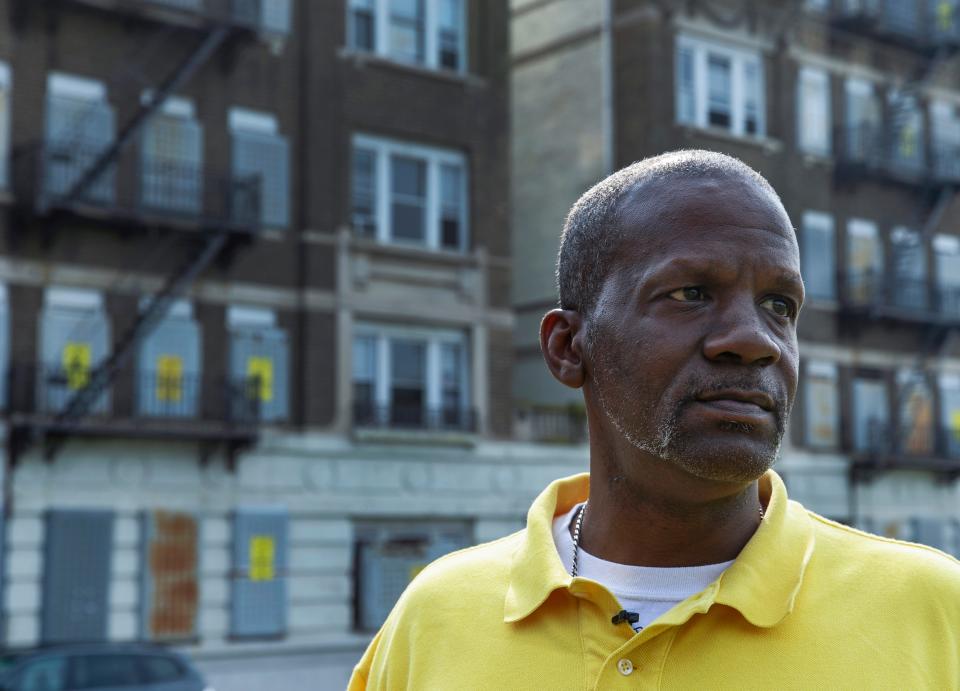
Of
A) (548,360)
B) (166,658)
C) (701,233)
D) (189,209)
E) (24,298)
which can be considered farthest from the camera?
(189,209)

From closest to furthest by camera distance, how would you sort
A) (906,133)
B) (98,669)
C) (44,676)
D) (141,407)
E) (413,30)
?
(44,676)
(98,669)
(141,407)
(413,30)
(906,133)

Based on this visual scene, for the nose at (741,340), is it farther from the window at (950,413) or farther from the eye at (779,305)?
the window at (950,413)

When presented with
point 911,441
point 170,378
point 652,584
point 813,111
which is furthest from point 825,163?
point 652,584

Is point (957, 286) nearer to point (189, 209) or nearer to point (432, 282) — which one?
point (432, 282)

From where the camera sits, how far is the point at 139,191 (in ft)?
74.8

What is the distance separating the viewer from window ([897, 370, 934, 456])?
3328 cm

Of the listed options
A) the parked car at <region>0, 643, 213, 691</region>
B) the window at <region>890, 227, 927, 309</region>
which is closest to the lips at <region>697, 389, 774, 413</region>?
the parked car at <region>0, 643, 213, 691</region>

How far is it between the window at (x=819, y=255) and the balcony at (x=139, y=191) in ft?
43.4

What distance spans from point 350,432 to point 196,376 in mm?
2985

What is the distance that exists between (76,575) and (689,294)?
67.4ft

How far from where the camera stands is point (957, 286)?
34.7m

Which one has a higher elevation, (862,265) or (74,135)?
(74,135)

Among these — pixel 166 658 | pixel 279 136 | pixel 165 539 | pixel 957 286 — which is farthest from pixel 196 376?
pixel 957 286

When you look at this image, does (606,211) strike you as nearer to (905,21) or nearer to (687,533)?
(687,533)
